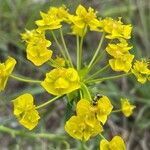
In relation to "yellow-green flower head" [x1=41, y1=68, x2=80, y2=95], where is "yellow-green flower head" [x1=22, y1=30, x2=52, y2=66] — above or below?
above


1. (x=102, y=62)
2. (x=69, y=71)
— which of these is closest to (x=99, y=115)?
(x=69, y=71)

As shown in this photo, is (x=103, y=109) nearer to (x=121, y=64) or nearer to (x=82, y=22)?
(x=121, y=64)

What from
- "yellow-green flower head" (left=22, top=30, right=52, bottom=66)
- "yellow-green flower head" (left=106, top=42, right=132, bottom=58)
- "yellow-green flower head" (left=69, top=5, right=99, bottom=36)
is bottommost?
"yellow-green flower head" (left=106, top=42, right=132, bottom=58)

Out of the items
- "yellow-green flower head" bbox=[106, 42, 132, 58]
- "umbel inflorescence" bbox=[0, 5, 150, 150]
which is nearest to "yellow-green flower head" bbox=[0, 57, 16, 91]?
A: "umbel inflorescence" bbox=[0, 5, 150, 150]

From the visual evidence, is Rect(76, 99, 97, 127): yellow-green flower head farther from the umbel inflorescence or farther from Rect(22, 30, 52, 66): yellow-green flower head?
Rect(22, 30, 52, 66): yellow-green flower head

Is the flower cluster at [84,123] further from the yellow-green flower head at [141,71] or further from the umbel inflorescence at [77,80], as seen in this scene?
the yellow-green flower head at [141,71]

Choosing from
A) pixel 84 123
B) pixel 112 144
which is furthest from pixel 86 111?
pixel 112 144

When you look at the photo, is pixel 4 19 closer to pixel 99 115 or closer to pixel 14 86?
pixel 14 86
